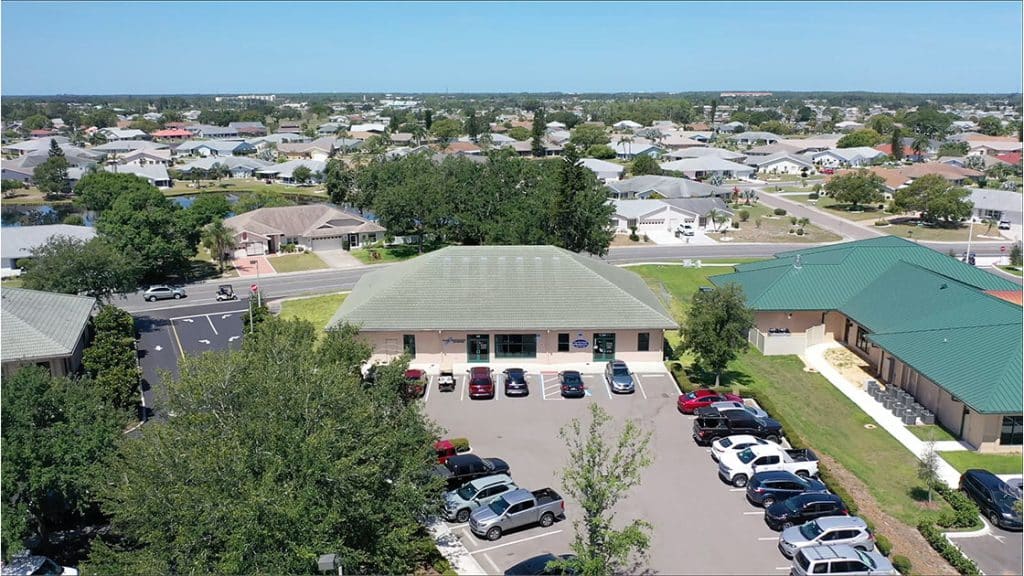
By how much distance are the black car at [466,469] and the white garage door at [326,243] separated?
5318cm

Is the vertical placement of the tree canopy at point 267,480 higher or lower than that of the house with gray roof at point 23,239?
higher

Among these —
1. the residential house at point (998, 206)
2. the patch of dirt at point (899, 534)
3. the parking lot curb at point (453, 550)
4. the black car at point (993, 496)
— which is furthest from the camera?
the residential house at point (998, 206)

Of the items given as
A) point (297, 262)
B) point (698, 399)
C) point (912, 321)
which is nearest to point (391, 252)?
point (297, 262)

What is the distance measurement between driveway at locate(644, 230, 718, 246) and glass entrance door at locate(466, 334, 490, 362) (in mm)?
45973

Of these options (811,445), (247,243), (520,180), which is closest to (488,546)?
(811,445)

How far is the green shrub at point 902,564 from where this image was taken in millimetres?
25078

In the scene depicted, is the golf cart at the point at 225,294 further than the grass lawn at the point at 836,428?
Yes

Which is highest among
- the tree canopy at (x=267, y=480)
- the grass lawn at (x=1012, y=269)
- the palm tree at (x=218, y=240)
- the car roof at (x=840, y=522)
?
the tree canopy at (x=267, y=480)

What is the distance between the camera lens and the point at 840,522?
26.4 metres

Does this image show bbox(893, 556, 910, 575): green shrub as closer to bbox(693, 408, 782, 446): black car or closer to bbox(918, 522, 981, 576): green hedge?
bbox(918, 522, 981, 576): green hedge

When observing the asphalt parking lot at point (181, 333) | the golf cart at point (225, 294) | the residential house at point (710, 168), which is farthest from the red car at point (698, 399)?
the residential house at point (710, 168)

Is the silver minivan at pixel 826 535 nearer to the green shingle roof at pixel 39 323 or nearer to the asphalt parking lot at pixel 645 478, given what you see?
the asphalt parking lot at pixel 645 478

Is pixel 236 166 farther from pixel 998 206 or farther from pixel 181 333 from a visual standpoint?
pixel 998 206

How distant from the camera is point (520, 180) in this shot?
78312 mm
